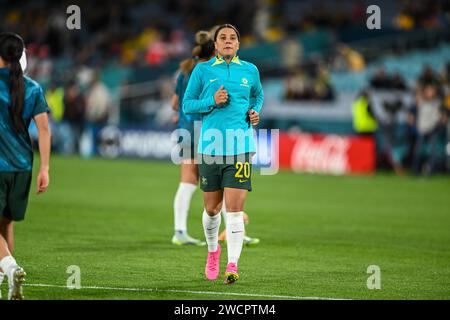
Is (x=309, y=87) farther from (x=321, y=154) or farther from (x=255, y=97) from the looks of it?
(x=255, y=97)

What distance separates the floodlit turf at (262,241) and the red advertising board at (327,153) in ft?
9.23

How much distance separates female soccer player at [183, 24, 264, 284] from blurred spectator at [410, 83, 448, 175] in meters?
16.9

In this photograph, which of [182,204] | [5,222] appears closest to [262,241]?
[182,204]

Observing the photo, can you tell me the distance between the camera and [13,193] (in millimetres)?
8594

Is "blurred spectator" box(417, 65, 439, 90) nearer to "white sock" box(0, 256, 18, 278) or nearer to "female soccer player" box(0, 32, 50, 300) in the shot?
"female soccer player" box(0, 32, 50, 300)

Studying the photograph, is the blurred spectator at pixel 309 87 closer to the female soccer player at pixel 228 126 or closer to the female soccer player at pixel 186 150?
the female soccer player at pixel 186 150

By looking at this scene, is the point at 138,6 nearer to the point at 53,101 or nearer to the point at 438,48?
the point at 53,101

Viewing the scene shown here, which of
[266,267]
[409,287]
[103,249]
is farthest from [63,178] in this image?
[409,287]

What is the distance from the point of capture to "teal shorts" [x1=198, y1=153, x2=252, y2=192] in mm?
10008

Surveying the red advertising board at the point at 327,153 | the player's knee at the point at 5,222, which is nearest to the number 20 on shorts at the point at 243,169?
the player's knee at the point at 5,222

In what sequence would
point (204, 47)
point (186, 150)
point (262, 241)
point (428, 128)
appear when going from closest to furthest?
1. point (204, 47)
2. point (186, 150)
3. point (262, 241)
4. point (428, 128)

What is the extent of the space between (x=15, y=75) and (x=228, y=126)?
2.40m

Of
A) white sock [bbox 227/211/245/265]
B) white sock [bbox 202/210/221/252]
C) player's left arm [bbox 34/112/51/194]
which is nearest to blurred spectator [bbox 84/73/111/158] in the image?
white sock [bbox 202/210/221/252]

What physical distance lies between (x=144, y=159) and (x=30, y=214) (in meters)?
15.6
